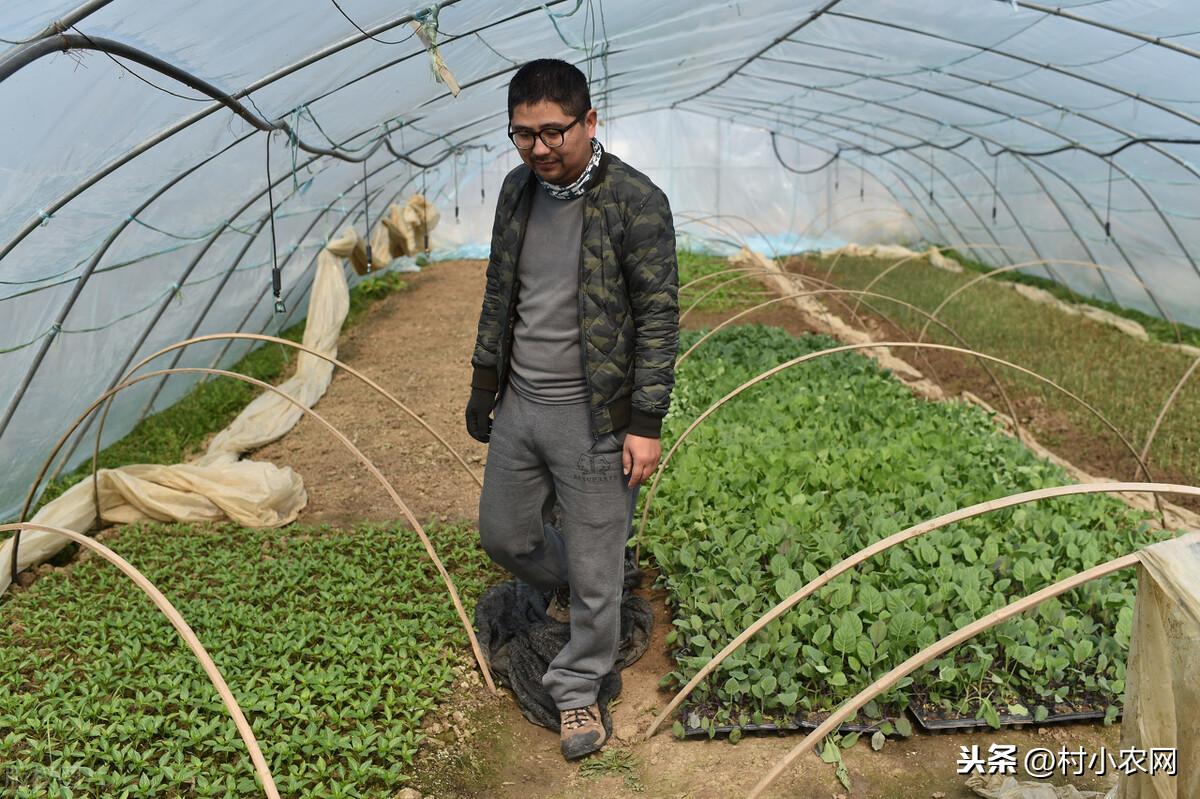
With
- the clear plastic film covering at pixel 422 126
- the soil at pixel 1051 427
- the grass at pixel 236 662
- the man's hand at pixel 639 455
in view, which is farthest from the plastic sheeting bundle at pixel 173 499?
the soil at pixel 1051 427

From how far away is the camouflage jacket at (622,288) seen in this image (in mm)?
2852

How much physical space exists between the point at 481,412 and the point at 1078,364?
7.26m

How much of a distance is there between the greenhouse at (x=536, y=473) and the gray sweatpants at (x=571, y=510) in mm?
15

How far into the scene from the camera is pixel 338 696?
330 centimetres

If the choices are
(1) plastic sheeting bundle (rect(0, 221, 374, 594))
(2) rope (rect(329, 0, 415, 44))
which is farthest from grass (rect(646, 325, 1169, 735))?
(2) rope (rect(329, 0, 415, 44))

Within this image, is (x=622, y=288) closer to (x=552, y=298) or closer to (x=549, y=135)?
(x=552, y=298)

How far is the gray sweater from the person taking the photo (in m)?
2.93

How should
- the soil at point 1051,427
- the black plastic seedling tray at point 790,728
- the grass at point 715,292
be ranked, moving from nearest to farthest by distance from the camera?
1. the black plastic seedling tray at point 790,728
2. the soil at point 1051,427
3. the grass at point 715,292

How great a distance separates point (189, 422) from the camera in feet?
23.6

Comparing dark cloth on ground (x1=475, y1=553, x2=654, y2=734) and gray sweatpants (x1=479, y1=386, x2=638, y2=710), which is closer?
gray sweatpants (x1=479, y1=386, x2=638, y2=710)

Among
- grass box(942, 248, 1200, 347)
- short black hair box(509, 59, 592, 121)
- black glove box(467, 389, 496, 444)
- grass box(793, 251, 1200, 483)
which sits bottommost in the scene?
grass box(942, 248, 1200, 347)

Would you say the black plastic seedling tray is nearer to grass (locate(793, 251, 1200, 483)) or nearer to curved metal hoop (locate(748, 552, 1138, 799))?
curved metal hoop (locate(748, 552, 1138, 799))

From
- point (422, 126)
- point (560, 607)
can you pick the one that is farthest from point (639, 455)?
point (422, 126)

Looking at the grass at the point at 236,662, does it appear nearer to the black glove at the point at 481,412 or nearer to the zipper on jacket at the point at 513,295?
the black glove at the point at 481,412
